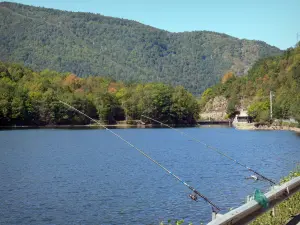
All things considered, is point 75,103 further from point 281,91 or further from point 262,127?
point 281,91

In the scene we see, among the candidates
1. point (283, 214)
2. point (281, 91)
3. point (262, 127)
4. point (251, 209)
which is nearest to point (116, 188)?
point (283, 214)

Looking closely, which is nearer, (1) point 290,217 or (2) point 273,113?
(1) point 290,217

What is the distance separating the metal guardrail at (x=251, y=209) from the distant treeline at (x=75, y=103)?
130164 millimetres

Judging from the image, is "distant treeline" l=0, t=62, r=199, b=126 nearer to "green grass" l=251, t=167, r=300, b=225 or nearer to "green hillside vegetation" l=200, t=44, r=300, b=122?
"green hillside vegetation" l=200, t=44, r=300, b=122

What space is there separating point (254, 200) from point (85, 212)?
1343cm

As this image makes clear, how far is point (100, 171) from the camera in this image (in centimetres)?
3819

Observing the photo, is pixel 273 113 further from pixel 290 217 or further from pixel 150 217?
pixel 290 217

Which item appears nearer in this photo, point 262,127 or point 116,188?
point 116,188

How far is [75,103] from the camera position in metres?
151

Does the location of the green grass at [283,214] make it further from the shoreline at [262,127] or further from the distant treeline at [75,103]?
the distant treeline at [75,103]

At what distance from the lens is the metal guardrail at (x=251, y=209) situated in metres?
8.51

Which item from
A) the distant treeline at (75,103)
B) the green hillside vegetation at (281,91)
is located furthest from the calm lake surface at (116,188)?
the distant treeline at (75,103)

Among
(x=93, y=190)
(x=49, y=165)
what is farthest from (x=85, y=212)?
(x=49, y=165)

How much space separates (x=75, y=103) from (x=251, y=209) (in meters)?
143
